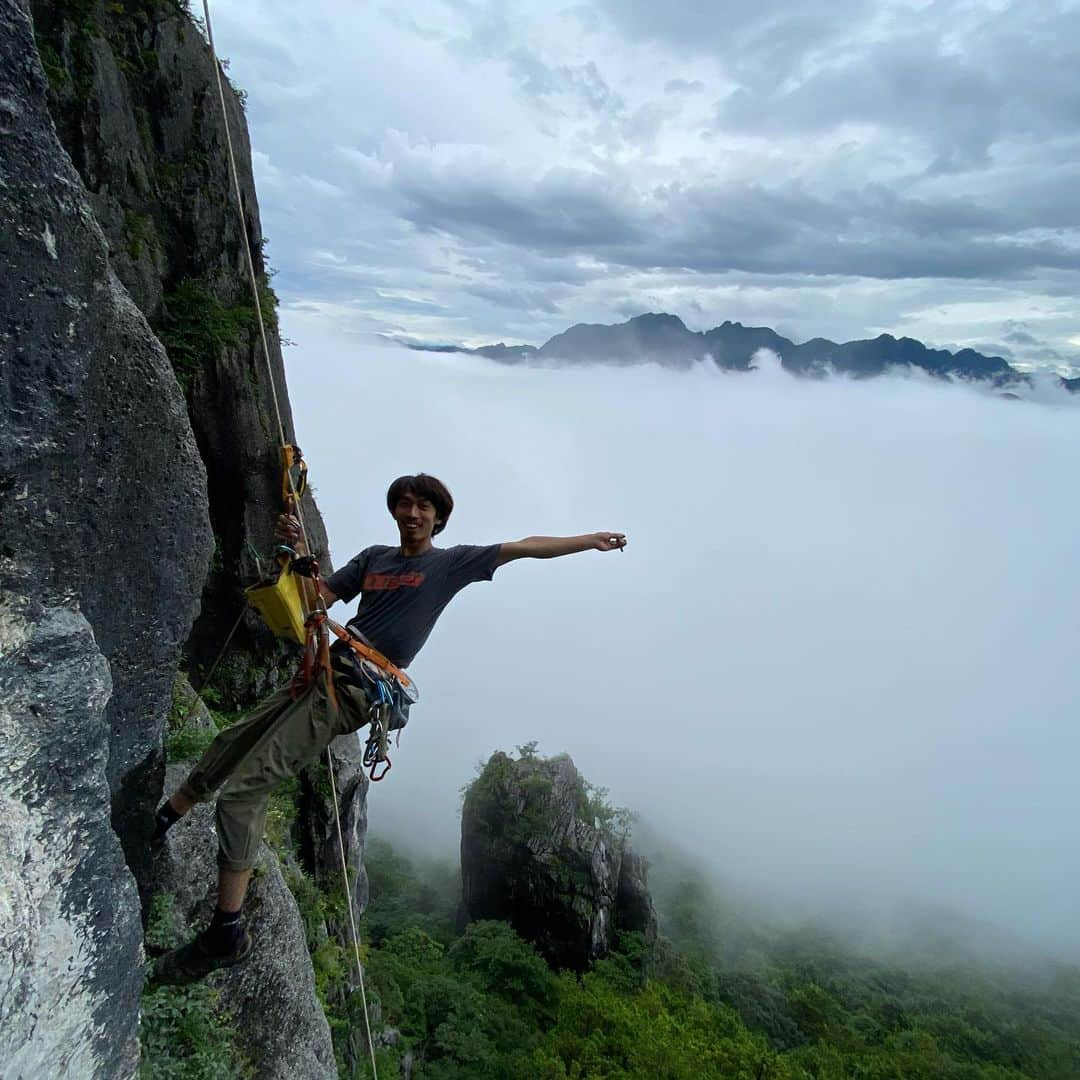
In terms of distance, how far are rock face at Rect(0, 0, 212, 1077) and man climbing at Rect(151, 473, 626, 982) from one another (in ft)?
3.19

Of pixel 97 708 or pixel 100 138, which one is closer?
pixel 97 708

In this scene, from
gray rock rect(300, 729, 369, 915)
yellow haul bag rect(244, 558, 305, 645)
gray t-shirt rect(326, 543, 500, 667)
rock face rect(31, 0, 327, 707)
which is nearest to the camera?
yellow haul bag rect(244, 558, 305, 645)

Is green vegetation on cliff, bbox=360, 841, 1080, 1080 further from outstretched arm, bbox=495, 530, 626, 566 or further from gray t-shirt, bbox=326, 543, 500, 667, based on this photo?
outstretched arm, bbox=495, 530, 626, 566

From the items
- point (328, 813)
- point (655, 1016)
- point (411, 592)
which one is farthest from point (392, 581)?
point (655, 1016)

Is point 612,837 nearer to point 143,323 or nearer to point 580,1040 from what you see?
point 580,1040

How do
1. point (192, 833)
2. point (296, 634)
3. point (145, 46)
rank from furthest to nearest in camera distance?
point (145, 46)
point (192, 833)
point (296, 634)

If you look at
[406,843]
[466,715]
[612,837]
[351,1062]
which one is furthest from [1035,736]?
[351,1062]

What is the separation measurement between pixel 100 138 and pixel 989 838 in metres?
146

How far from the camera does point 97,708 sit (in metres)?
3.33

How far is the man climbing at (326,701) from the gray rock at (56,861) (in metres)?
1.12

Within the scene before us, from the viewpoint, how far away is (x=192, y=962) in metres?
4.88

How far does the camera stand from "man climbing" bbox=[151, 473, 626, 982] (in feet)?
15.5

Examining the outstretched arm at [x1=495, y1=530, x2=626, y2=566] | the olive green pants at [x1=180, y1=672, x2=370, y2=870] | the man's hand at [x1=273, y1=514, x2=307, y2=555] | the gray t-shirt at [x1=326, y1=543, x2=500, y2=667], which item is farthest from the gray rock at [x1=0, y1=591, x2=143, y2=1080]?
the outstretched arm at [x1=495, y1=530, x2=626, y2=566]

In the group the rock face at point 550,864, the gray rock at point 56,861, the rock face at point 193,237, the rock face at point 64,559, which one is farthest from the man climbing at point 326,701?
the rock face at point 550,864
